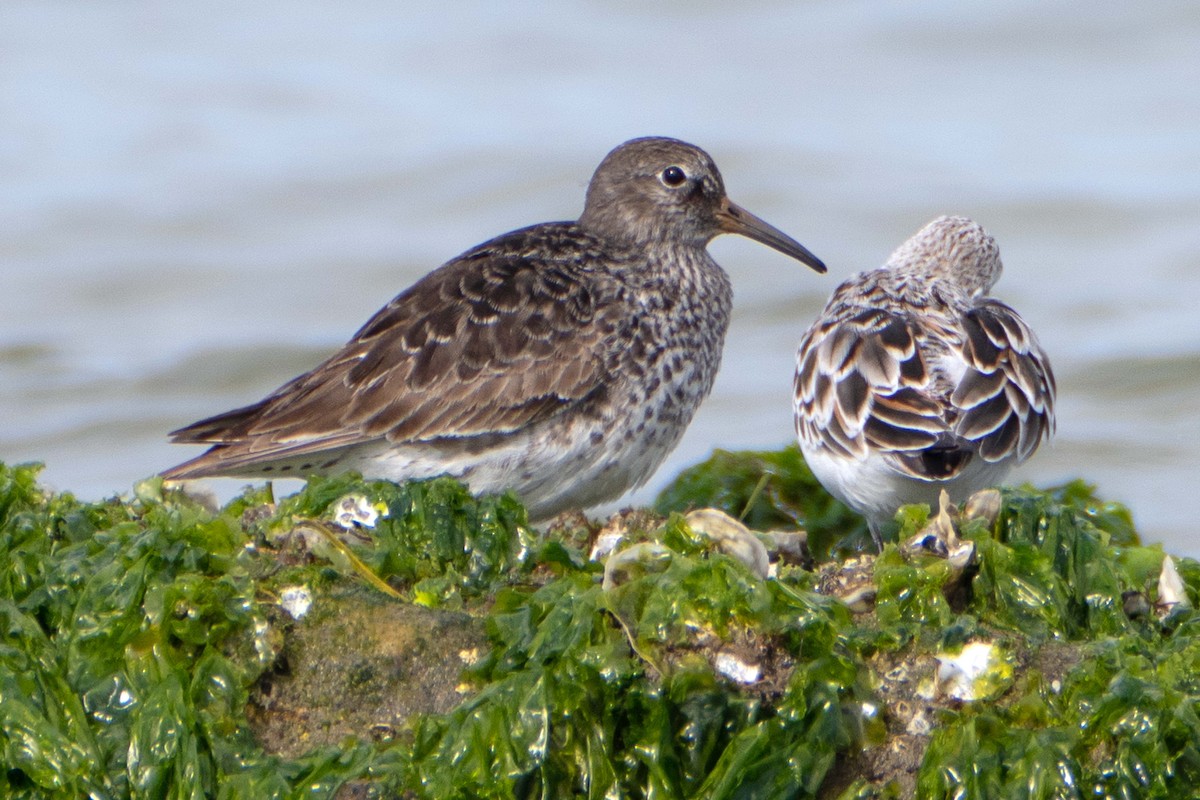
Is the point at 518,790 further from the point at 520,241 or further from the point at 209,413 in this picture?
the point at 209,413

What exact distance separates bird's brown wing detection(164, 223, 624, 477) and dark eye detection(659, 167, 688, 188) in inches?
29.8

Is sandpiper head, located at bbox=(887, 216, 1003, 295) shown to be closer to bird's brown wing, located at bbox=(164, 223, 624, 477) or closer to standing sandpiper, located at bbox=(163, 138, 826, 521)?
standing sandpiper, located at bbox=(163, 138, 826, 521)

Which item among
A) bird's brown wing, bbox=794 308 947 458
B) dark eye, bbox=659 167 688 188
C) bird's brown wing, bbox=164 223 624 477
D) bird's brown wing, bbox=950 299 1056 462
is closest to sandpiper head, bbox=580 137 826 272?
dark eye, bbox=659 167 688 188

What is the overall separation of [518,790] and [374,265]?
911cm

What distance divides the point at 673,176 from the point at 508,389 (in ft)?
4.97

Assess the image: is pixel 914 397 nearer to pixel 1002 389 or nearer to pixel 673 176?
pixel 1002 389

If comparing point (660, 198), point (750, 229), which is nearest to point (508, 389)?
point (660, 198)

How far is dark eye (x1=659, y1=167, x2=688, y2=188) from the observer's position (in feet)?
23.7

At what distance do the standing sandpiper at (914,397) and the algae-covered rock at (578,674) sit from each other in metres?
1.25

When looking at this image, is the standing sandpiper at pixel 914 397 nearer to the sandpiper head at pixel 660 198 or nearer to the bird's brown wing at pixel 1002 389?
the bird's brown wing at pixel 1002 389

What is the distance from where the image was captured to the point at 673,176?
7.22 m

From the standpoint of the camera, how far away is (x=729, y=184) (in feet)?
43.4

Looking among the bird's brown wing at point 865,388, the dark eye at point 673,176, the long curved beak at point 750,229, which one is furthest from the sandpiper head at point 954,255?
the bird's brown wing at point 865,388

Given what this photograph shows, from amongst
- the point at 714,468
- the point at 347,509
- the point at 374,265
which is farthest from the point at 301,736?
the point at 374,265
